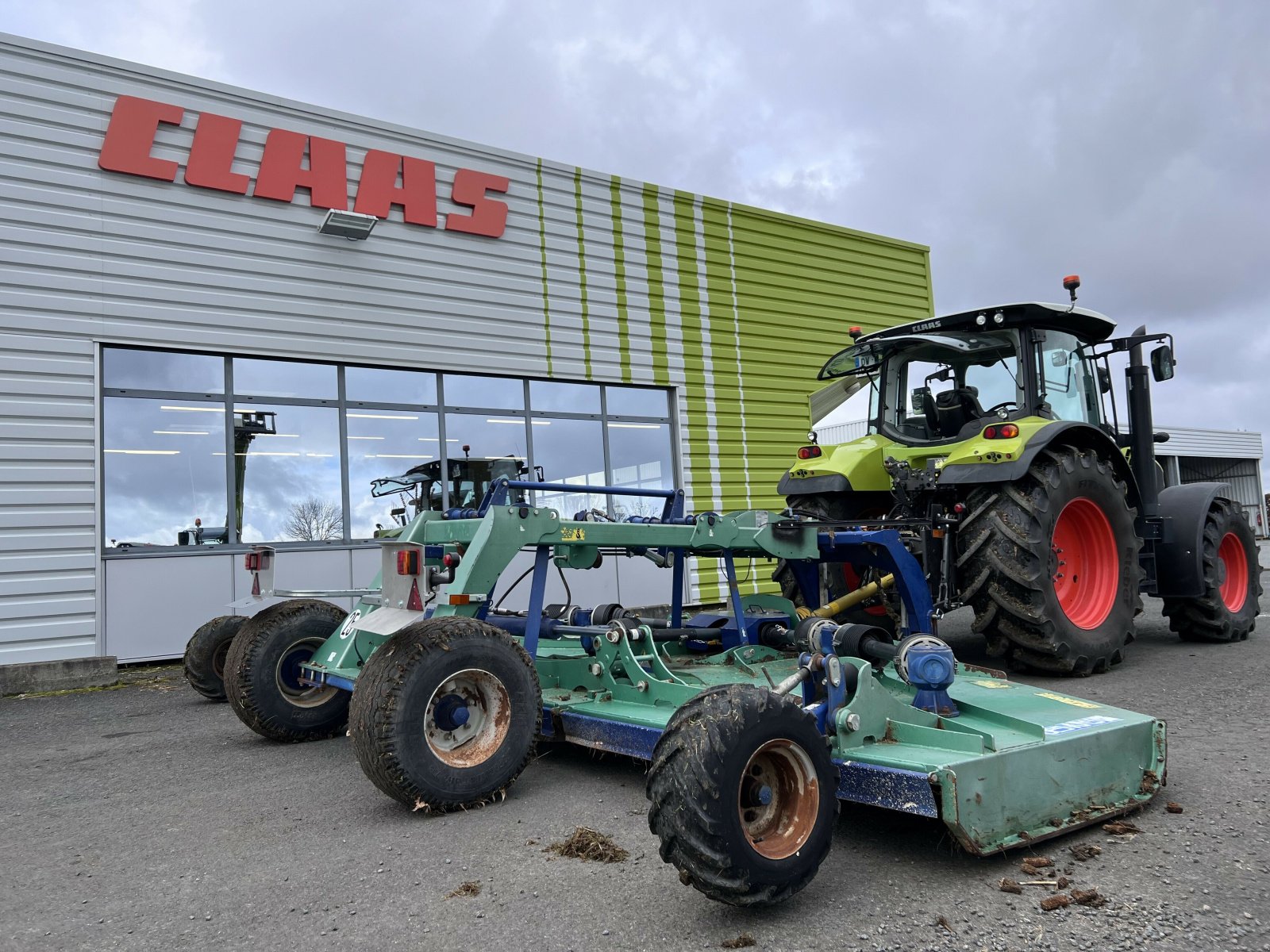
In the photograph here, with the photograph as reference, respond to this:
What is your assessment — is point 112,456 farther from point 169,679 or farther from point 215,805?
point 215,805

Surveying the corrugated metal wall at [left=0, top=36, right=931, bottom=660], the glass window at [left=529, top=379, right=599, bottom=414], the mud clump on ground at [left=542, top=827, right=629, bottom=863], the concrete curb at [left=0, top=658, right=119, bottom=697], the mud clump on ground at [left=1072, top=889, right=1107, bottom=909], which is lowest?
the mud clump on ground at [left=1072, top=889, right=1107, bottom=909]

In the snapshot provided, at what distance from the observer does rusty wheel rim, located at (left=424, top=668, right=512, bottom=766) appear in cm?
403

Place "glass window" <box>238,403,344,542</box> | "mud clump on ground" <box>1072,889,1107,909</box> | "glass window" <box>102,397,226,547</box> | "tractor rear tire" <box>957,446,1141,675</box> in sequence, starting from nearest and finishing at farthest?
"mud clump on ground" <box>1072,889,1107,909</box>, "tractor rear tire" <box>957,446,1141,675</box>, "glass window" <box>102,397,226,547</box>, "glass window" <box>238,403,344,542</box>

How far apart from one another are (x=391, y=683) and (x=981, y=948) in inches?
94.0

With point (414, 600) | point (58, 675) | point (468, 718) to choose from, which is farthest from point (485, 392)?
point (468, 718)

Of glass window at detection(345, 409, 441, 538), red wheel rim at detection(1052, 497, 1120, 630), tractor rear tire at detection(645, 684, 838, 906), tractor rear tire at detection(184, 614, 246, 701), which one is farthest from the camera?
glass window at detection(345, 409, 441, 538)

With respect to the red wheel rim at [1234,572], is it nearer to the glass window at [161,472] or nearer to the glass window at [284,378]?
the glass window at [284,378]

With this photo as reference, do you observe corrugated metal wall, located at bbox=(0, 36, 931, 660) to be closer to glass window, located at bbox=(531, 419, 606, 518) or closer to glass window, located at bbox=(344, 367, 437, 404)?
glass window, located at bbox=(344, 367, 437, 404)

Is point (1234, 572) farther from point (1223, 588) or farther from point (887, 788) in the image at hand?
point (887, 788)

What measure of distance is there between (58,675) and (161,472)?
6.93 ft

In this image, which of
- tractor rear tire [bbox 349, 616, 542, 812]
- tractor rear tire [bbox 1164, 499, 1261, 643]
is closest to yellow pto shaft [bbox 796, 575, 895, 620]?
tractor rear tire [bbox 349, 616, 542, 812]

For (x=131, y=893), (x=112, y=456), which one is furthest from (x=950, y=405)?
(x=112, y=456)

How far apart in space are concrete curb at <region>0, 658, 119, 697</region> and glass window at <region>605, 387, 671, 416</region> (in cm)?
652

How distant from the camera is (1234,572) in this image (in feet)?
27.7
